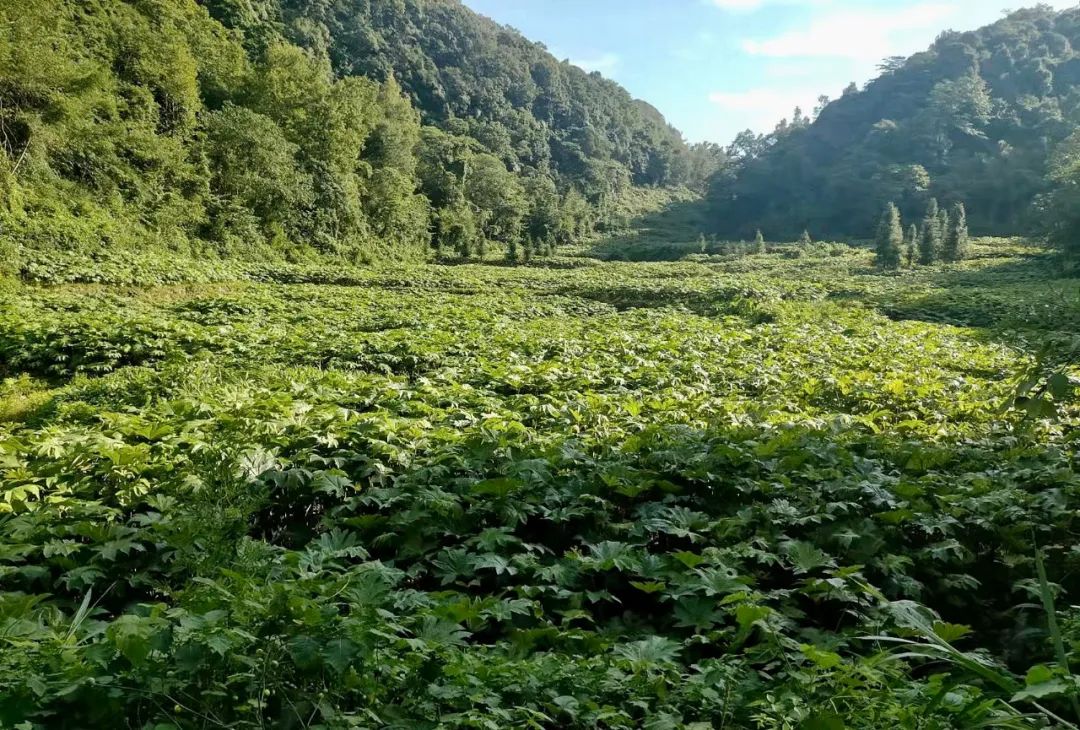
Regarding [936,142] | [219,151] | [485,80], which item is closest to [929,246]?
[219,151]

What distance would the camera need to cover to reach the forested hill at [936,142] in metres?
89.4

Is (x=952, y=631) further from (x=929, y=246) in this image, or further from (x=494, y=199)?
(x=494, y=199)

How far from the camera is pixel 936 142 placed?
10044 cm

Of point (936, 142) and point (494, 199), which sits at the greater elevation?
point (936, 142)

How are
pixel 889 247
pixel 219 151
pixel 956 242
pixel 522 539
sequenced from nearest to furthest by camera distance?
pixel 522 539 → pixel 219 151 → pixel 889 247 → pixel 956 242

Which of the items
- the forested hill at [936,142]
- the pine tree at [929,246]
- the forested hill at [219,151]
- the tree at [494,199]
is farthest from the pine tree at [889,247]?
the forested hill at [936,142]

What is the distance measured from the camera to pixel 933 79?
12031cm

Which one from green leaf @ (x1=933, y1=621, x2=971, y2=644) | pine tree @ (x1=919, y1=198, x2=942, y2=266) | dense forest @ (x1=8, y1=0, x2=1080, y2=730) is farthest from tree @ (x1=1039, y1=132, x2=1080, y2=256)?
green leaf @ (x1=933, y1=621, x2=971, y2=644)

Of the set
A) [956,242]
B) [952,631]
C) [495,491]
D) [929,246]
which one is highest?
[956,242]

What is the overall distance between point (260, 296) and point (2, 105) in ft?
51.9

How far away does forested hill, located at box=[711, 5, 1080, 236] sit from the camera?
89.4m

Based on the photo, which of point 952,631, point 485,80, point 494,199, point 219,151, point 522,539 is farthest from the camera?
point 485,80

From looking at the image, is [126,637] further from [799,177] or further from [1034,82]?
[1034,82]

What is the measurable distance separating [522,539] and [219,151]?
1504 inches
